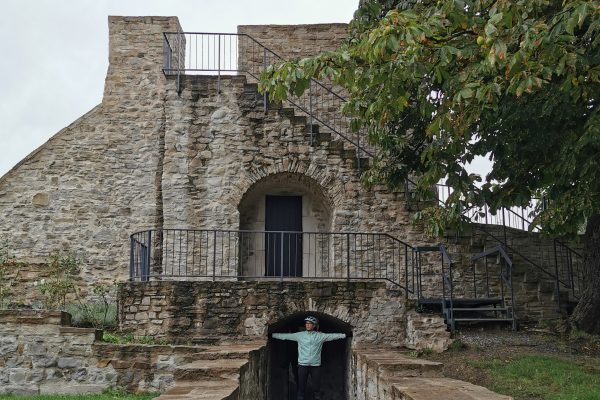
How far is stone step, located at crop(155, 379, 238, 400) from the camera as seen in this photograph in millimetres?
5688

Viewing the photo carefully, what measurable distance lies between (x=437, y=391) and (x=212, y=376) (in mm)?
2510

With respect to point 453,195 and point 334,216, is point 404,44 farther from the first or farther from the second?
point 334,216

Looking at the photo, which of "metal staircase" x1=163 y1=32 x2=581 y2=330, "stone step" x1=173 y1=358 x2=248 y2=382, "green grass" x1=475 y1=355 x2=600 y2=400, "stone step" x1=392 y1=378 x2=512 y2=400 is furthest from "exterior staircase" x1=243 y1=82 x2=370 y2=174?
"stone step" x1=392 y1=378 x2=512 y2=400

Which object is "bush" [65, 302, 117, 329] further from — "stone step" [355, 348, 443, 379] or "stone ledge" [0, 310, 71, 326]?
"stone step" [355, 348, 443, 379]

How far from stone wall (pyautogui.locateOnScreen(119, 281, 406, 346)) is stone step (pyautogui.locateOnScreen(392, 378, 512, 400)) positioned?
15.0ft

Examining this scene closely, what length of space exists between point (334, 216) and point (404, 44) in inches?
255

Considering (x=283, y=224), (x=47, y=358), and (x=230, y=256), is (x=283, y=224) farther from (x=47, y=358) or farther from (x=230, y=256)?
(x=47, y=358)

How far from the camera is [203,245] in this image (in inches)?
530

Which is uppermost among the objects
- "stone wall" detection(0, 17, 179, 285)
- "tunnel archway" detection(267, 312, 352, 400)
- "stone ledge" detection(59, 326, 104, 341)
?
"stone wall" detection(0, 17, 179, 285)

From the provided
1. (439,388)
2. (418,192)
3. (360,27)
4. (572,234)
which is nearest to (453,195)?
(418,192)

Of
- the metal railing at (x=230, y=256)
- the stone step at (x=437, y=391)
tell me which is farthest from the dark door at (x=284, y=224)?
the stone step at (x=437, y=391)

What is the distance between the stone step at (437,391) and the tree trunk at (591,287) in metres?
4.88

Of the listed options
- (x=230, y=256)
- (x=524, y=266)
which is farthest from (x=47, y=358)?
(x=524, y=266)

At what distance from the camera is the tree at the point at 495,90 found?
6484mm
